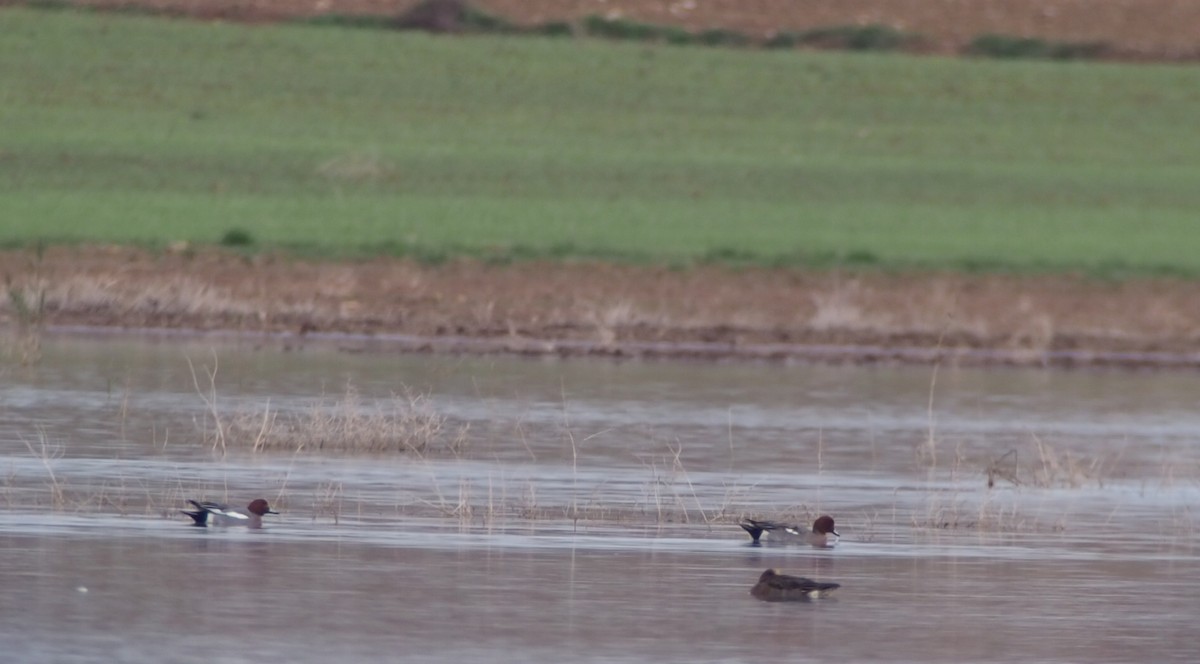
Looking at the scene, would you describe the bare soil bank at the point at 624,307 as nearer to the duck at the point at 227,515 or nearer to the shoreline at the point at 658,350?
the shoreline at the point at 658,350

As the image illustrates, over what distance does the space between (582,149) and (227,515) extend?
28921mm

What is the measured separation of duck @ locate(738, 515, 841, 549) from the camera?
13586 millimetres

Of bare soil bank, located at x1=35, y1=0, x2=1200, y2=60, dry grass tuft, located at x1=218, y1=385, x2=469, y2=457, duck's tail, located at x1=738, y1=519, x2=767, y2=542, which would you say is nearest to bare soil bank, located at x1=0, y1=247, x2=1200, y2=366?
dry grass tuft, located at x1=218, y1=385, x2=469, y2=457

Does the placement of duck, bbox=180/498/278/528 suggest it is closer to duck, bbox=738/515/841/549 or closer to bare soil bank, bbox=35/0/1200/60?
duck, bbox=738/515/841/549

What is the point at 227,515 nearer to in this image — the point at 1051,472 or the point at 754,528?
the point at 754,528

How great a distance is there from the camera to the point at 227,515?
13336 mm

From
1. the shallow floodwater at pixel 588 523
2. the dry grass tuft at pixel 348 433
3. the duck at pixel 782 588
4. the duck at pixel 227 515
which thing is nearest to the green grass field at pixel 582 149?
the shallow floodwater at pixel 588 523

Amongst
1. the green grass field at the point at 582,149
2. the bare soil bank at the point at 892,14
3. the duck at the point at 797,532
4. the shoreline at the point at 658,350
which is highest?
the bare soil bank at the point at 892,14

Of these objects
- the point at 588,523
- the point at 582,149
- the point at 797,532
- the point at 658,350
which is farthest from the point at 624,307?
the point at 797,532

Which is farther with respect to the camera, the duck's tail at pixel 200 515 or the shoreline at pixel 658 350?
the shoreline at pixel 658 350

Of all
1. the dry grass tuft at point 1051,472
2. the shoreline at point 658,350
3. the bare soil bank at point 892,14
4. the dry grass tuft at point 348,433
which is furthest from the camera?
the bare soil bank at point 892,14

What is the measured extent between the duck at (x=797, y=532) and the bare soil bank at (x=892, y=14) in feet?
116

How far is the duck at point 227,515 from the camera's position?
43.8ft

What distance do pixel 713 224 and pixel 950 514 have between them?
21.9 meters
